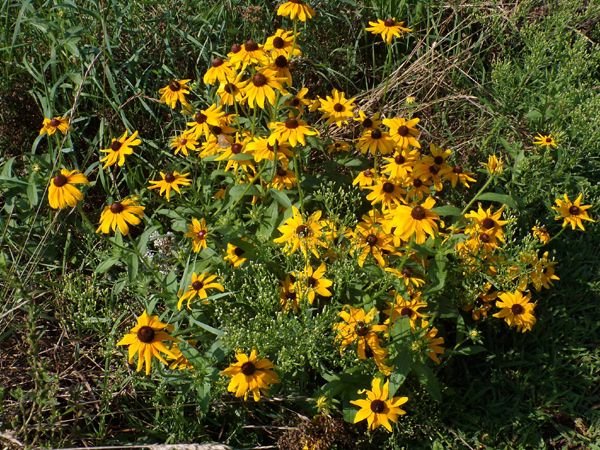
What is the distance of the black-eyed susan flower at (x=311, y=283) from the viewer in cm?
196

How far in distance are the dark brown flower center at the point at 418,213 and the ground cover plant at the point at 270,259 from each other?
11 mm

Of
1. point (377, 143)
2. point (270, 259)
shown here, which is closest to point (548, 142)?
point (377, 143)

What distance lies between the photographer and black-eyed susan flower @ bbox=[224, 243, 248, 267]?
2123 mm

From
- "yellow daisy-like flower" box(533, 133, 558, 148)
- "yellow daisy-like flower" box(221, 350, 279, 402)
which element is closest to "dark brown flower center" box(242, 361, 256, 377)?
"yellow daisy-like flower" box(221, 350, 279, 402)

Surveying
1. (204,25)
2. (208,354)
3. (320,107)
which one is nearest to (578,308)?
(320,107)

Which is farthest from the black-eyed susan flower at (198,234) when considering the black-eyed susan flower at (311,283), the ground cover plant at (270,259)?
the black-eyed susan flower at (311,283)

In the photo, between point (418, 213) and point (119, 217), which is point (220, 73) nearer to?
point (119, 217)

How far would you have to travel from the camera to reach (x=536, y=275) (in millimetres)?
2209

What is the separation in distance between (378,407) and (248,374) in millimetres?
364

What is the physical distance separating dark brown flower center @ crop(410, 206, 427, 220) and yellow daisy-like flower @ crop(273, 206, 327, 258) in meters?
0.29

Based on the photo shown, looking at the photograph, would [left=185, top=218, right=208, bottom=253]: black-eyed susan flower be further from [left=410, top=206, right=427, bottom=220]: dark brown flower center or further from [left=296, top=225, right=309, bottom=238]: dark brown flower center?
[left=410, top=206, right=427, bottom=220]: dark brown flower center

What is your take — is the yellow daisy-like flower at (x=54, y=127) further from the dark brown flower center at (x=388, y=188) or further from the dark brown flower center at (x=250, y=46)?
the dark brown flower center at (x=388, y=188)

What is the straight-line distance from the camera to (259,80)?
6.82 feet

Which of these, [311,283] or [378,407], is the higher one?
[311,283]
